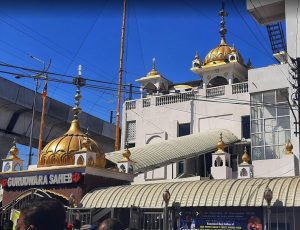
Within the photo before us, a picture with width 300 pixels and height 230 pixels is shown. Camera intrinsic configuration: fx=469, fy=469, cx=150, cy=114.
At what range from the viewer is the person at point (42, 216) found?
3.08 meters

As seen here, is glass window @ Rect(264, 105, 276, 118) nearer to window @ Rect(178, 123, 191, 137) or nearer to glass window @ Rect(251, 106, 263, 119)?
glass window @ Rect(251, 106, 263, 119)

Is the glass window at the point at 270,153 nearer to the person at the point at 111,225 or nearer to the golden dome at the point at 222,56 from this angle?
the golden dome at the point at 222,56

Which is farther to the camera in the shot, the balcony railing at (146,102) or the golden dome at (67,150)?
the balcony railing at (146,102)

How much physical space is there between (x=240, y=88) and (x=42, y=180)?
1474cm

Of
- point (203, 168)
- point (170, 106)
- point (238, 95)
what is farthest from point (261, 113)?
point (170, 106)

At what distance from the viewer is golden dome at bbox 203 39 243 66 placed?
97.7 feet

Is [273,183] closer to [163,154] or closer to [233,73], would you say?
[163,154]

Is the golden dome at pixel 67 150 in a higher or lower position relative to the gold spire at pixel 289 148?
lower

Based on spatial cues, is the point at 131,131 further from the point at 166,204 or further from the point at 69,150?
the point at 166,204

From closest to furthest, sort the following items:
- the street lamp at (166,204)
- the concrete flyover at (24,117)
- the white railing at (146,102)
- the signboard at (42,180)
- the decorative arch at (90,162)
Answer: the street lamp at (166,204) → the signboard at (42,180) → the decorative arch at (90,162) → the white railing at (146,102) → the concrete flyover at (24,117)

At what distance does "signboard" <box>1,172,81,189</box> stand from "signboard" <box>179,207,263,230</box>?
12.8 ft

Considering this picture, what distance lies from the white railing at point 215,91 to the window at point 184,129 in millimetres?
2221

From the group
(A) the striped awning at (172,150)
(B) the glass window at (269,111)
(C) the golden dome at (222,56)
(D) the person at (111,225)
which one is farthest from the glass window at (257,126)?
(D) the person at (111,225)

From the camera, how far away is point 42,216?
3.08 m
